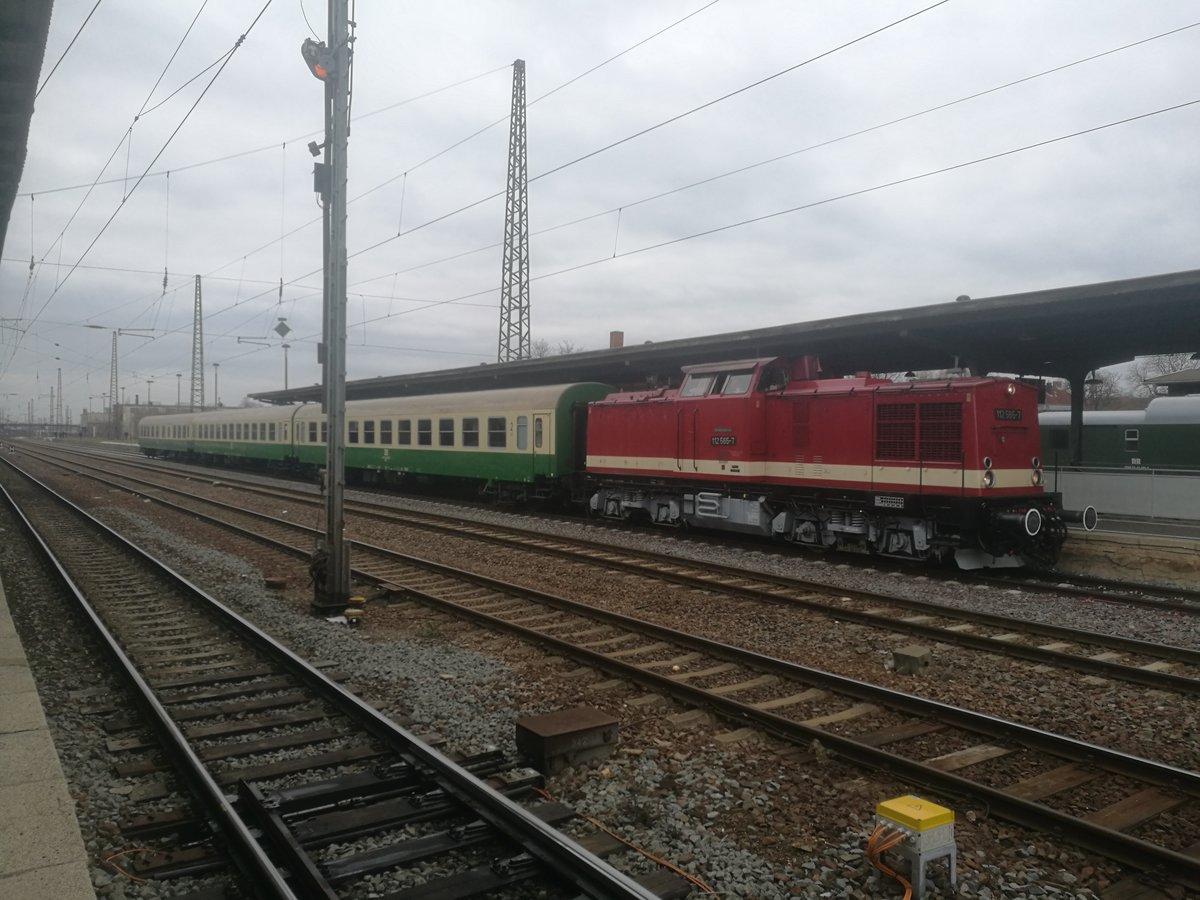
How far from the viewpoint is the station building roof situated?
7.20 metres

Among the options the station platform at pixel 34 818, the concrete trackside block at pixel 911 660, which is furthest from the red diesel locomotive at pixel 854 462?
the station platform at pixel 34 818

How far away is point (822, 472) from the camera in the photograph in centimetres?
1416

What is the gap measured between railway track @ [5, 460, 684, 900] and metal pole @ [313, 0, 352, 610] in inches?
72.5

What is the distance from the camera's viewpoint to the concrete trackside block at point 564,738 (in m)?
5.38

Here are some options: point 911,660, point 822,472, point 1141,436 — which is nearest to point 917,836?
point 911,660

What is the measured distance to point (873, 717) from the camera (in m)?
6.52

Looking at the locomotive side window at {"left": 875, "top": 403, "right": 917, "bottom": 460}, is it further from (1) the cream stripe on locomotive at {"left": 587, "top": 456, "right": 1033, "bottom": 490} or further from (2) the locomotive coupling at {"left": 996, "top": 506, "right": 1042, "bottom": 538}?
(2) the locomotive coupling at {"left": 996, "top": 506, "right": 1042, "bottom": 538}

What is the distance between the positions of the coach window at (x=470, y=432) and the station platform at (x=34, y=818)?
1744 centimetres

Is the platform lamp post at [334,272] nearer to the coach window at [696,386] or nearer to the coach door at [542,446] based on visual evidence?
the coach window at [696,386]

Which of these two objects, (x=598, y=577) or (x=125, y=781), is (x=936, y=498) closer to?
(x=598, y=577)

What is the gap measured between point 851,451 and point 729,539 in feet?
13.1

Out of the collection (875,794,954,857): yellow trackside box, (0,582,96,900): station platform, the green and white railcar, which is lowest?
(0,582,96,900): station platform

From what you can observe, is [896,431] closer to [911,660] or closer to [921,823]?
[911,660]

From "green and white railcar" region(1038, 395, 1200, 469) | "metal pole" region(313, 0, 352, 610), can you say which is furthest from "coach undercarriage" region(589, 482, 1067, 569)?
"green and white railcar" region(1038, 395, 1200, 469)
